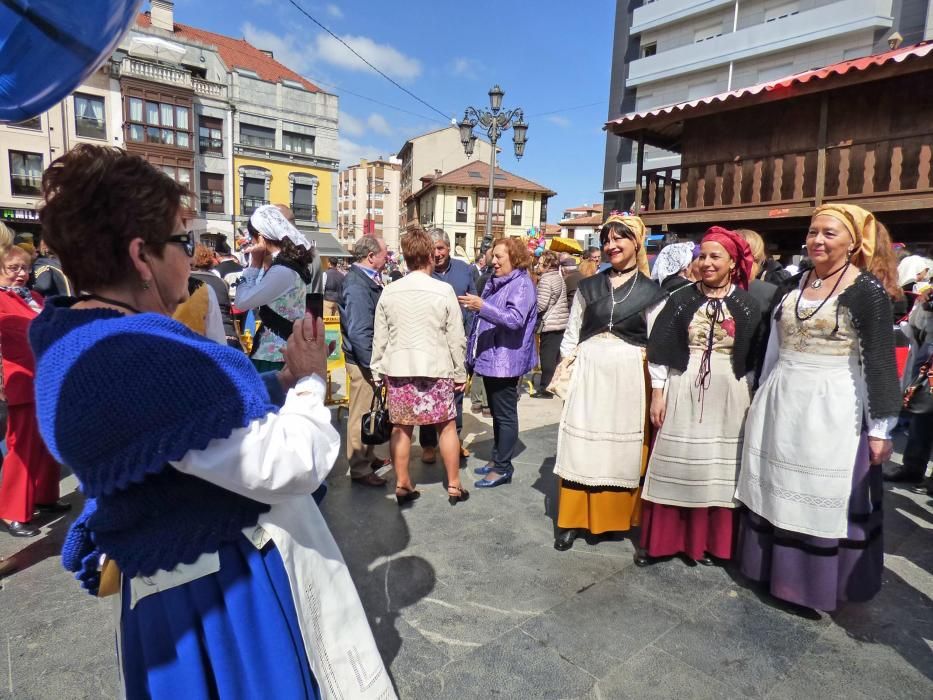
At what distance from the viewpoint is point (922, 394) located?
13.1 ft

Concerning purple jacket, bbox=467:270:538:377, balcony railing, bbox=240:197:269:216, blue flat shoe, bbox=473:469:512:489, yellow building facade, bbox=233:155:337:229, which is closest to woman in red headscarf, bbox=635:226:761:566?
purple jacket, bbox=467:270:538:377

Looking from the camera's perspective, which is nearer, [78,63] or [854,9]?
[78,63]

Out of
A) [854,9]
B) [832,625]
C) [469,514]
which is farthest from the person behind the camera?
[854,9]

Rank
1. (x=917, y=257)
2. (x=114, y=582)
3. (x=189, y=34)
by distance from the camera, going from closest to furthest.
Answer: (x=114, y=582), (x=917, y=257), (x=189, y=34)

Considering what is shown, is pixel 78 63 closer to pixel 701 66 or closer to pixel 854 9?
pixel 854 9

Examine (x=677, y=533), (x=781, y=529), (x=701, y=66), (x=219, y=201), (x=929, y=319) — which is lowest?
(x=677, y=533)

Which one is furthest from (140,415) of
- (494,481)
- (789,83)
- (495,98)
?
(495,98)

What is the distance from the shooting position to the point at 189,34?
3156 cm

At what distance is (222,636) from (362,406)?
334 centimetres

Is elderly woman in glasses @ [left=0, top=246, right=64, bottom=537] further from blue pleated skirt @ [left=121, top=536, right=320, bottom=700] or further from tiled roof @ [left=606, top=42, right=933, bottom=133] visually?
tiled roof @ [left=606, top=42, right=933, bottom=133]

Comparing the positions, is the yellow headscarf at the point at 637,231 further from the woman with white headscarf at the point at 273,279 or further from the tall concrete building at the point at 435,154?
the tall concrete building at the point at 435,154

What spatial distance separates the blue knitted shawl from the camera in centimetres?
103

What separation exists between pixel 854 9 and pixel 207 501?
81.7 ft

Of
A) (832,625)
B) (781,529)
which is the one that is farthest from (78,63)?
(832,625)
